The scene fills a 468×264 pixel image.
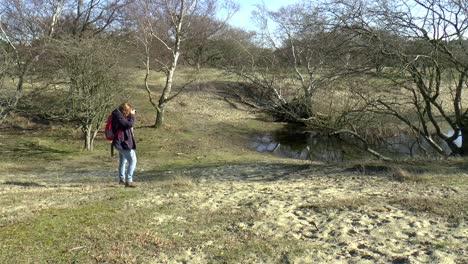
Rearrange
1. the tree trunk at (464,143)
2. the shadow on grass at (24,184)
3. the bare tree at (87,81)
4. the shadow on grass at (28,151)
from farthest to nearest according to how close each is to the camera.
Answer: the shadow on grass at (28,151), the bare tree at (87,81), the tree trunk at (464,143), the shadow on grass at (24,184)

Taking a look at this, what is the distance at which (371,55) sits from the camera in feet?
39.0

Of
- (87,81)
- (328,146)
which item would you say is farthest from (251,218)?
(328,146)

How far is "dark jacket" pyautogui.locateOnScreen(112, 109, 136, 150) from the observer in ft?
29.4

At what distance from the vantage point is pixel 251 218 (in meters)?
6.40

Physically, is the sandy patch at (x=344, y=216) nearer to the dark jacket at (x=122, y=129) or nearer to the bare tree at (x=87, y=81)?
the dark jacket at (x=122, y=129)

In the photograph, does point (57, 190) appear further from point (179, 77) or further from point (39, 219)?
point (179, 77)

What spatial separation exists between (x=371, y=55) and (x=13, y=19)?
17363mm

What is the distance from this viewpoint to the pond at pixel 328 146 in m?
20.4

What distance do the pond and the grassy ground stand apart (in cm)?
891

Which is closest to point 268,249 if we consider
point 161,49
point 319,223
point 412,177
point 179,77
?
point 319,223

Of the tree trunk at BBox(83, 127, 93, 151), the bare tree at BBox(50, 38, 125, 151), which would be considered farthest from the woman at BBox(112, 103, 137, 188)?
the tree trunk at BBox(83, 127, 93, 151)

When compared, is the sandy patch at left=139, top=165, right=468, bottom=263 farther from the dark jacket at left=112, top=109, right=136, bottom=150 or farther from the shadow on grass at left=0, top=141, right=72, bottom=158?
the shadow on grass at left=0, top=141, right=72, bottom=158

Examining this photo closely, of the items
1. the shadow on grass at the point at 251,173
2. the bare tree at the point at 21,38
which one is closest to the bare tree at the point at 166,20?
the bare tree at the point at 21,38

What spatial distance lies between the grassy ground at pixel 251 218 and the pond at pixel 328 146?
8911 mm
